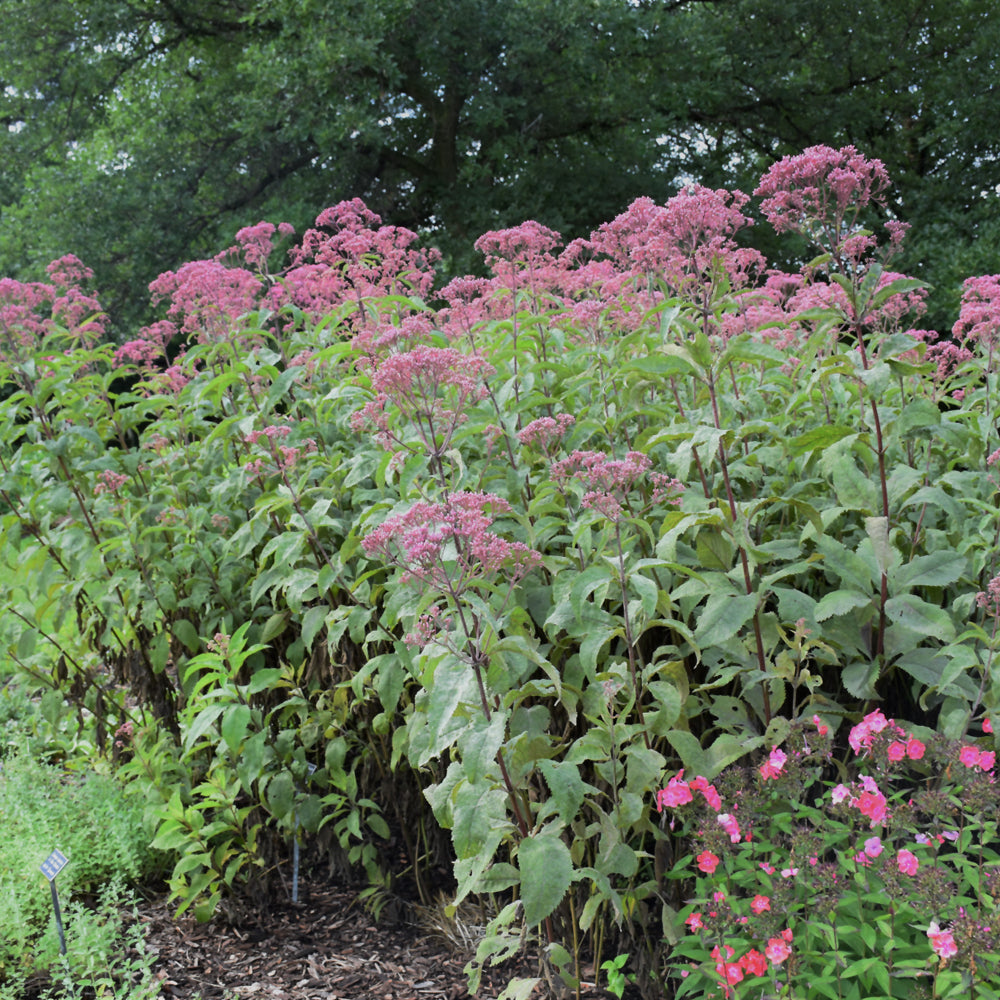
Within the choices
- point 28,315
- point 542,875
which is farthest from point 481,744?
point 28,315

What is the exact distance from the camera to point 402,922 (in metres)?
Result: 3.06

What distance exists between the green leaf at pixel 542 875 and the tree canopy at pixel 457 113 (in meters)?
10.4

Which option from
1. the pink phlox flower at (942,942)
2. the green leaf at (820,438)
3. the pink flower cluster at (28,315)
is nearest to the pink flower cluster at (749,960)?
the pink phlox flower at (942,942)

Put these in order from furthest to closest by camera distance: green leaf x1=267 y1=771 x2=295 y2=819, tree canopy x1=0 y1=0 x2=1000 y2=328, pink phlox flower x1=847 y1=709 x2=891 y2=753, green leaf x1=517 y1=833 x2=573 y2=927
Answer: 1. tree canopy x1=0 y1=0 x2=1000 y2=328
2. green leaf x1=267 y1=771 x2=295 y2=819
3. pink phlox flower x1=847 y1=709 x2=891 y2=753
4. green leaf x1=517 y1=833 x2=573 y2=927

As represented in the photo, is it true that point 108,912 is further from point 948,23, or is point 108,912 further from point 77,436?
point 948,23

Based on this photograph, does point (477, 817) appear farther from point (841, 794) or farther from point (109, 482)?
point (109, 482)

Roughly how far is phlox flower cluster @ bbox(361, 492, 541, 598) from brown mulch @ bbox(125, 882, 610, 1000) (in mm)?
1292

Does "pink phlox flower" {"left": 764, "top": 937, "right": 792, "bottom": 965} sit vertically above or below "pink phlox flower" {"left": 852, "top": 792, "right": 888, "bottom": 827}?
below

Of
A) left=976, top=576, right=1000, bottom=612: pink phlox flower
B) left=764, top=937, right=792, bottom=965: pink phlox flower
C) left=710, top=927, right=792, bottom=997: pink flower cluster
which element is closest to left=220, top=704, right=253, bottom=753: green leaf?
left=710, top=927, right=792, bottom=997: pink flower cluster

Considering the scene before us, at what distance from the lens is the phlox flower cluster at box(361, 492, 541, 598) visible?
6.10 ft

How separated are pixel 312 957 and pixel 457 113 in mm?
12655

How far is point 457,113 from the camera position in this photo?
13391 millimetres

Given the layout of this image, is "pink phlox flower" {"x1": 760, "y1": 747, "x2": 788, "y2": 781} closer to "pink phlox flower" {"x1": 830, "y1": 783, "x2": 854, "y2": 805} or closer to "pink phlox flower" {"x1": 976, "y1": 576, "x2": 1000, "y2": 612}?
"pink phlox flower" {"x1": 830, "y1": 783, "x2": 854, "y2": 805}

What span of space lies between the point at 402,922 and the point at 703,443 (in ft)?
6.48
